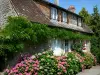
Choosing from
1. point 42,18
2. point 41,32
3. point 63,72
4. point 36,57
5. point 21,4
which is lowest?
point 63,72

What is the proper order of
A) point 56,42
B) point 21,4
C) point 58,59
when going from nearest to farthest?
point 58,59, point 21,4, point 56,42

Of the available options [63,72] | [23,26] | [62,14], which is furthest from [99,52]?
[23,26]

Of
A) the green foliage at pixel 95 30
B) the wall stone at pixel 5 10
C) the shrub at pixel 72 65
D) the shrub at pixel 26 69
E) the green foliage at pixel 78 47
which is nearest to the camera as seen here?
the shrub at pixel 26 69

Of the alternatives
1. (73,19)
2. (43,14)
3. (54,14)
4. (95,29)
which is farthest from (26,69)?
(95,29)

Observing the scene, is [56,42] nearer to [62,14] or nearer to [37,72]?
[62,14]

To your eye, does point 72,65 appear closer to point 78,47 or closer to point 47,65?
point 47,65

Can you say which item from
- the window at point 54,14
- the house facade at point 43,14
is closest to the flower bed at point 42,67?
the house facade at point 43,14

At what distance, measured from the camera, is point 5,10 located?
640 inches

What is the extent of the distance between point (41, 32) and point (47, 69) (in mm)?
3208

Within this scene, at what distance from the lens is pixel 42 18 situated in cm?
1773

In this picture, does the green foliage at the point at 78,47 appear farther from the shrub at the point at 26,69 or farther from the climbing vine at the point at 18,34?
the shrub at the point at 26,69

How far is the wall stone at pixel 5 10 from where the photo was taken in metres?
15.8

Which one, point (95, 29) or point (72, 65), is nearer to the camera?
point (72, 65)

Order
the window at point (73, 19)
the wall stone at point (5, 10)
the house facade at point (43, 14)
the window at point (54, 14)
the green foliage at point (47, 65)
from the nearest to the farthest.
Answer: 1. the green foliage at point (47, 65)
2. the wall stone at point (5, 10)
3. the house facade at point (43, 14)
4. the window at point (54, 14)
5. the window at point (73, 19)
